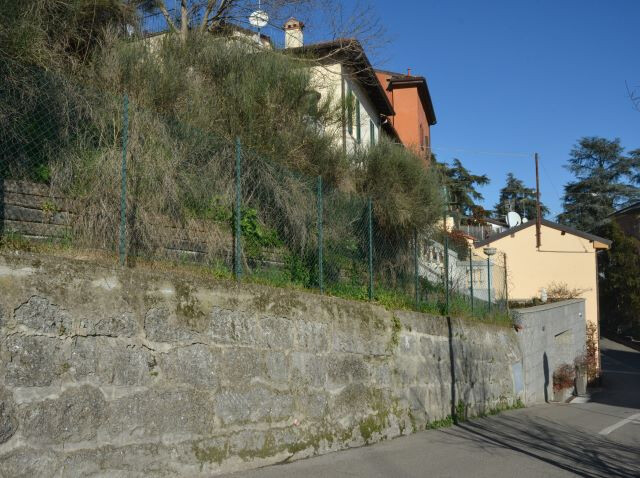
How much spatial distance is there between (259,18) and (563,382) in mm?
16228

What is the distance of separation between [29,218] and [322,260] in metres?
4.17

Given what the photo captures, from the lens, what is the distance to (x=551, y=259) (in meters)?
35.0

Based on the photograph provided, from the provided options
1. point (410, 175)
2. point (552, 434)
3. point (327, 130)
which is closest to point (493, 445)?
point (552, 434)

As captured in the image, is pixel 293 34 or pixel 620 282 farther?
pixel 620 282

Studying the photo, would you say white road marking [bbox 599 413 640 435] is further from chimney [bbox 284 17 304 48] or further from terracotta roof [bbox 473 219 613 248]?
terracotta roof [bbox 473 219 613 248]

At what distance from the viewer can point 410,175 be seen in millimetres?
12969

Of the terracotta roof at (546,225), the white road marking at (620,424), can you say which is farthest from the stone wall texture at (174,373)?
the terracotta roof at (546,225)

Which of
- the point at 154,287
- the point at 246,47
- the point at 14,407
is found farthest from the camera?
the point at 246,47

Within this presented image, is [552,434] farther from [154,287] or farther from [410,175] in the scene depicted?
[154,287]

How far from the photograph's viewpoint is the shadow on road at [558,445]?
844cm

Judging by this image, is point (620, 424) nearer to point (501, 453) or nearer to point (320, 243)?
point (501, 453)

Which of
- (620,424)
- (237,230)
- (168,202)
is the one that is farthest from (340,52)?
(620,424)

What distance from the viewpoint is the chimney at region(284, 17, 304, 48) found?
1450 centimetres

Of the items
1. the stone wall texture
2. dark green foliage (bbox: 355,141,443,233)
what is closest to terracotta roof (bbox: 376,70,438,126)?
dark green foliage (bbox: 355,141,443,233)
